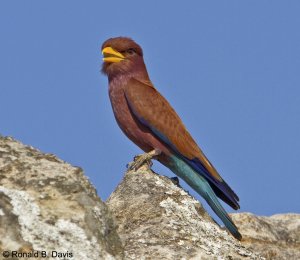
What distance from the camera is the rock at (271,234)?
7.87 metres

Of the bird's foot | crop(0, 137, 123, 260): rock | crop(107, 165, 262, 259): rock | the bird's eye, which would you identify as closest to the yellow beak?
the bird's eye

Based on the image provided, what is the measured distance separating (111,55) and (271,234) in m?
3.56

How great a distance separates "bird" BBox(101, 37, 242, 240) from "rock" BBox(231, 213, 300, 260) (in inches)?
23.9

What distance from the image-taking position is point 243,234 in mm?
8539

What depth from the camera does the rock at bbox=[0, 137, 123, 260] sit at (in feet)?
13.3

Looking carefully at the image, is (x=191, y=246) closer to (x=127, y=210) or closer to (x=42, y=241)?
(x=127, y=210)

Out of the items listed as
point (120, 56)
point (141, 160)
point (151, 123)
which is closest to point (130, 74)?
point (120, 56)

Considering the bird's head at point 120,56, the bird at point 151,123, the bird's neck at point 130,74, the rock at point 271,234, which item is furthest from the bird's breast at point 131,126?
the rock at point 271,234

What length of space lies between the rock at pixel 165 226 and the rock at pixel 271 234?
57.0 inches

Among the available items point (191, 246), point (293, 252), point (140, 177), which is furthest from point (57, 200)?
point (293, 252)

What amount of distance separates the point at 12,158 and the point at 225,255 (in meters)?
1.71

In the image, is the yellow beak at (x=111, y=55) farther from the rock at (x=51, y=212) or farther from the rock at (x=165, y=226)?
the rock at (x=51, y=212)

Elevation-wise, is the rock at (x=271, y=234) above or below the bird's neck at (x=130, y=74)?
below

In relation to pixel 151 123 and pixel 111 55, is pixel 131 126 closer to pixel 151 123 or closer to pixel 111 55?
pixel 151 123
